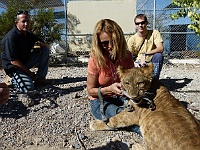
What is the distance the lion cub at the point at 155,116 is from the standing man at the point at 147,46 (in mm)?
2516

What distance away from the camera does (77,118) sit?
455 cm

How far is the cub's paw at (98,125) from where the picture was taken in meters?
3.93

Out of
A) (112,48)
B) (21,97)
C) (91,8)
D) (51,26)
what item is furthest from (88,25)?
(112,48)

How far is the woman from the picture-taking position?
3.62 meters

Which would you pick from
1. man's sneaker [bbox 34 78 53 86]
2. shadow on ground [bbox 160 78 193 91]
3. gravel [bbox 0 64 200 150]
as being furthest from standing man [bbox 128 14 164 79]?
man's sneaker [bbox 34 78 53 86]

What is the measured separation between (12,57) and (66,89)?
1.12 m

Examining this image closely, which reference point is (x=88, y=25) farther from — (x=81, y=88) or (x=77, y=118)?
(x=77, y=118)

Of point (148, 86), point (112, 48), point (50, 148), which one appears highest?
point (112, 48)

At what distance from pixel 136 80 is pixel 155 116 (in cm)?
41

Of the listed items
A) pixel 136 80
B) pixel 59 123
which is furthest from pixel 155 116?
pixel 59 123

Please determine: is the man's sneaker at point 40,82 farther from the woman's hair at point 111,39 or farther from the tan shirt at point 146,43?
the woman's hair at point 111,39

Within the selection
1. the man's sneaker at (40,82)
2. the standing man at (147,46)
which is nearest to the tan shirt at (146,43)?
the standing man at (147,46)

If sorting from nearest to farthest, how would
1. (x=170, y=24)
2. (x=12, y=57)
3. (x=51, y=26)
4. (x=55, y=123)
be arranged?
(x=55, y=123), (x=12, y=57), (x=51, y=26), (x=170, y=24)

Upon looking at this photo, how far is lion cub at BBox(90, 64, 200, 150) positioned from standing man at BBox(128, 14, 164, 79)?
2.52m
